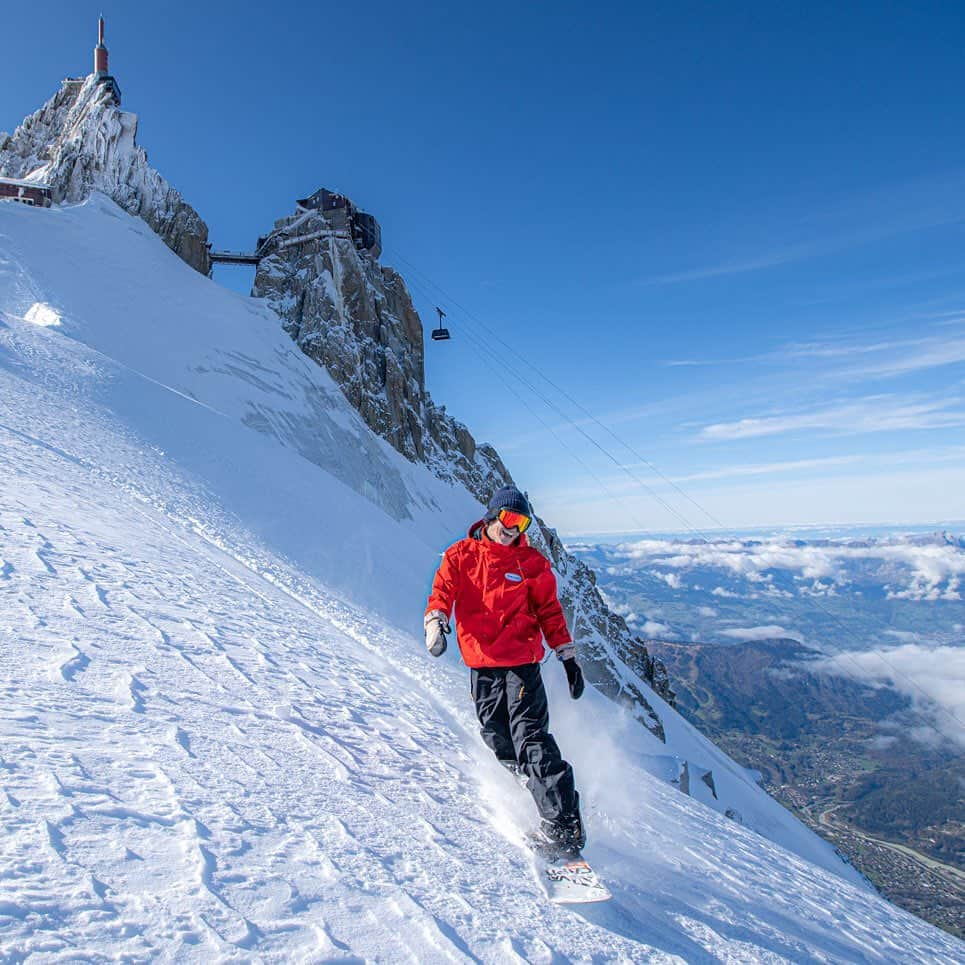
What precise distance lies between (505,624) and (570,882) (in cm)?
165

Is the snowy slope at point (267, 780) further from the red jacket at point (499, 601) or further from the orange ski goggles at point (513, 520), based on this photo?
the orange ski goggles at point (513, 520)

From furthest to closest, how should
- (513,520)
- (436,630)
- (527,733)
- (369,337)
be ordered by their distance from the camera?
(369,337) → (513,520) → (436,630) → (527,733)

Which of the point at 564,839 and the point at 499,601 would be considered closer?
the point at 564,839

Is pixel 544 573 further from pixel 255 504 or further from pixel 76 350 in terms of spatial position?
pixel 76 350

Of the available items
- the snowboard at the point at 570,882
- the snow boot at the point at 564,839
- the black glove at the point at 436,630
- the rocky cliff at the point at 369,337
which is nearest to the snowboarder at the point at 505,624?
the black glove at the point at 436,630

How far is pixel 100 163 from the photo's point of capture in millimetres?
40219

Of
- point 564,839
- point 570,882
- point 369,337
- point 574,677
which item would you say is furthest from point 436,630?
point 369,337

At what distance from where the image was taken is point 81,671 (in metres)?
4.09

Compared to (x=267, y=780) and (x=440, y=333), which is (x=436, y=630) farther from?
(x=440, y=333)

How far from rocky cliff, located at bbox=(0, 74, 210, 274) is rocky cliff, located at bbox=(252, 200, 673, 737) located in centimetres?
676

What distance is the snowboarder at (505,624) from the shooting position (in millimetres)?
4320

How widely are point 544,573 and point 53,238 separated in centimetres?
3246

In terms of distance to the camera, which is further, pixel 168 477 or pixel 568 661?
pixel 168 477

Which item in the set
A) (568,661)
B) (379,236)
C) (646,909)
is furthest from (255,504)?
(379,236)
